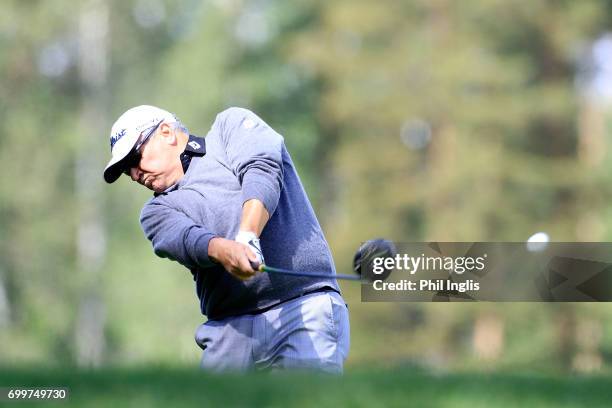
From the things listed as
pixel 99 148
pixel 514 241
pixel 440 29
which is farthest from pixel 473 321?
pixel 99 148

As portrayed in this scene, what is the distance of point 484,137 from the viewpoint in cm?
3444

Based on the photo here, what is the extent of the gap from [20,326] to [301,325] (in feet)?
103

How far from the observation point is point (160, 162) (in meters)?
7.00

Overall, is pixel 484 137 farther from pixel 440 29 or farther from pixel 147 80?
pixel 147 80

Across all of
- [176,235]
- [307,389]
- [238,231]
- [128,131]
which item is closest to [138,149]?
[128,131]

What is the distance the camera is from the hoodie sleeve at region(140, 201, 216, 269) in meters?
6.38

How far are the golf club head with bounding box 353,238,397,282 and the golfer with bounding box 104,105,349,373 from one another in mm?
185

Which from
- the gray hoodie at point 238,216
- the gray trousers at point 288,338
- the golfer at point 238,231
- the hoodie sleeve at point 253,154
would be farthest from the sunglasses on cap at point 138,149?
the gray trousers at point 288,338

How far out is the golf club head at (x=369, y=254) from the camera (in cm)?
683

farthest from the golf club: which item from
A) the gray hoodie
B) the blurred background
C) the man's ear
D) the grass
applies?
the blurred background

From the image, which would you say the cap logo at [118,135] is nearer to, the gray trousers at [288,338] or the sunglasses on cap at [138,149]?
the sunglasses on cap at [138,149]

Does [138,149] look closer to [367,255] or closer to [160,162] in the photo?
[160,162]

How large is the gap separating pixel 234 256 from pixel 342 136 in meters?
32.4

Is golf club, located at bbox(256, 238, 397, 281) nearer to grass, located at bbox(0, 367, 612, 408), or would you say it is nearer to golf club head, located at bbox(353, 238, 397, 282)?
golf club head, located at bbox(353, 238, 397, 282)
